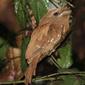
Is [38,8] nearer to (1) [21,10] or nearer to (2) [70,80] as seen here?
(1) [21,10]

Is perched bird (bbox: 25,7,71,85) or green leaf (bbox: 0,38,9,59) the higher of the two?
perched bird (bbox: 25,7,71,85)

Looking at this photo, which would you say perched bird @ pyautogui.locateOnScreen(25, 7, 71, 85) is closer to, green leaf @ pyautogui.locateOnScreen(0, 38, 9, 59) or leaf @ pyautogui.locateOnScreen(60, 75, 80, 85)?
leaf @ pyautogui.locateOnScreen(60, 75, 80, 85)

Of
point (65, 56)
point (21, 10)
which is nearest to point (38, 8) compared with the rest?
point (21, 10)

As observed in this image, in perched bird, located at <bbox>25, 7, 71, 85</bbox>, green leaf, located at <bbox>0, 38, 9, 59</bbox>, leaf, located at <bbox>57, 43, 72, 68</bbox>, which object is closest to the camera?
perched bird, located at <bbox>25, 7, 71, 85</bbox>

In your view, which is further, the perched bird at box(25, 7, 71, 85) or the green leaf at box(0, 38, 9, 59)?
the green leaf at box(0, 38, 9, 59)

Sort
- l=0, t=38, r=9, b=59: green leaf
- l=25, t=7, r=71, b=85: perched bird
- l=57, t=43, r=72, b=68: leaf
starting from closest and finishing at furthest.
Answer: l=25, t=7, r=71, b=85: perched bird, l=57, t=43, r=72, b=68: leaf, l=0, t=38, r=9, b=59: green leaf

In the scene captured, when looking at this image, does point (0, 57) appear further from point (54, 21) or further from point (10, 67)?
point (54, 21)

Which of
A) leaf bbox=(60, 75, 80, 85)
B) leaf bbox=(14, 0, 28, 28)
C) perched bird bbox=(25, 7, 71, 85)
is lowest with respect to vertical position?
leaf bbox=(60, 75, 80, 85)

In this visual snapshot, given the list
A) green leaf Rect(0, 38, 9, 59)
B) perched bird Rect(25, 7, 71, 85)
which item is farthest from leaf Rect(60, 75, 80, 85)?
green leaf Rect(0, 38, 9, 59)
